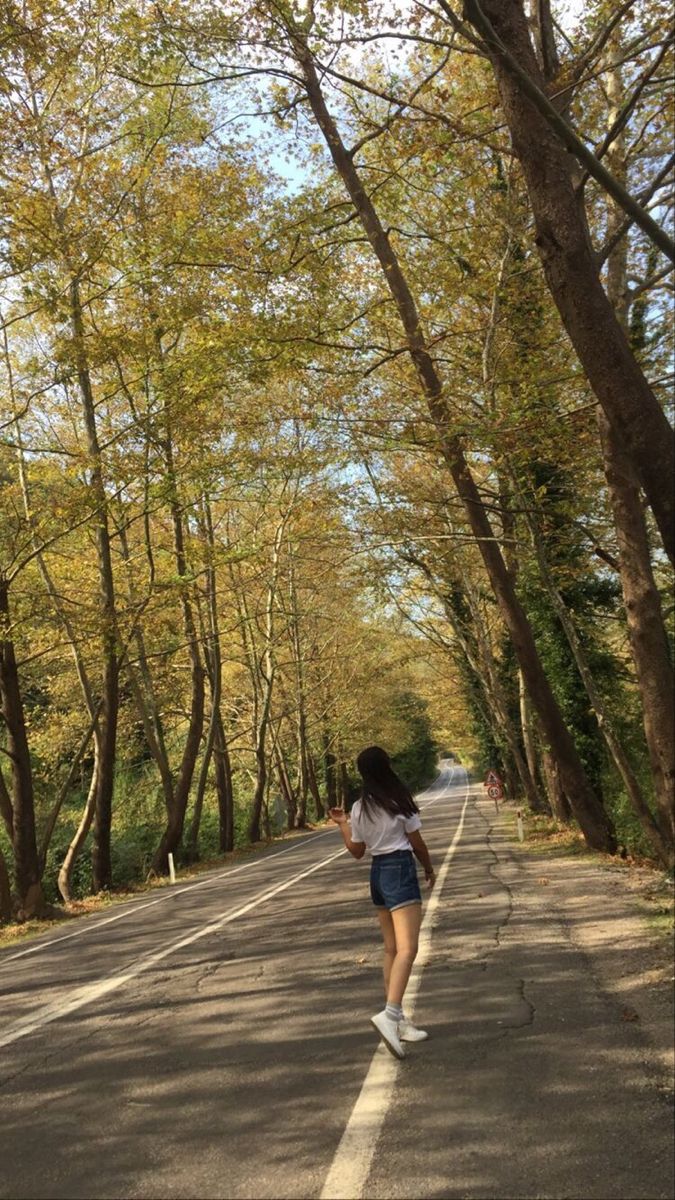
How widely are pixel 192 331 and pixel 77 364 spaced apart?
138 inches

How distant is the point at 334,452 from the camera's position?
1452cm

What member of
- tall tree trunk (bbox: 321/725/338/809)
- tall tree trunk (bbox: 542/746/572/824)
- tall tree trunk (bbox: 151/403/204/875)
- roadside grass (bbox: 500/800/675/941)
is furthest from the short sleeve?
tall tree trunk (bbox: 321/725/338/809)

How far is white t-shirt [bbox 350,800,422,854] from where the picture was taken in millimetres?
4730

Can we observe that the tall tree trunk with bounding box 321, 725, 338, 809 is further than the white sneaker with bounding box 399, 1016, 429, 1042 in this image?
Yes

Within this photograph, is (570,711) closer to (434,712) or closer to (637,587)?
(637,587)

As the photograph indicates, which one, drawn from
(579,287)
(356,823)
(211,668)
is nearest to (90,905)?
(211,668)

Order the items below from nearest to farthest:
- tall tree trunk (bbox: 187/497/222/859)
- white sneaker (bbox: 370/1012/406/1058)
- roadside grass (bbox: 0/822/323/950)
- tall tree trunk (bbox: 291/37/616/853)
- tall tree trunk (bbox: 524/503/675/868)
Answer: white sneaker (bbox: 370/1012/406/1058) → tall tree trunk (bbox: 291/37/616/853) → tall tree trunk (bbox: 524/503/675/868) → roadside grass (bbox: 0/822/323/950) → tall tree trunk (bbox: 187/497/222/859)

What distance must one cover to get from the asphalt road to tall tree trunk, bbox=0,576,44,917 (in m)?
8.23

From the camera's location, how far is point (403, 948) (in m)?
4.54

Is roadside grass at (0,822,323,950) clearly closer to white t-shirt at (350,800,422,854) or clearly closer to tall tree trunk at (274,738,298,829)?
white t-shirt at (350,800,422,854)

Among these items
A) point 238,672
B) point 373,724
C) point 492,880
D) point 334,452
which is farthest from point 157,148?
point 373,724

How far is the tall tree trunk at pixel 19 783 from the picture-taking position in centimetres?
1550

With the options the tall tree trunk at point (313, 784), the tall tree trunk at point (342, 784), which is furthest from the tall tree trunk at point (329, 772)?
the tall tree trunk at point (313, 784)

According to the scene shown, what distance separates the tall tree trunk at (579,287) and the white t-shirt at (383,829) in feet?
10.4
